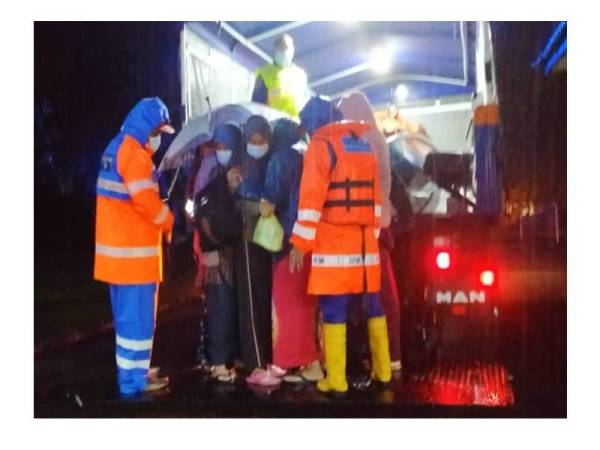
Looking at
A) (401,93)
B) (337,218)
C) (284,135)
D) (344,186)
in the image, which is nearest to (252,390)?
(337,218)

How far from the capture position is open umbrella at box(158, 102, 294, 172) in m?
3.10

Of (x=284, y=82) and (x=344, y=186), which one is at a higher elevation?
(x=284, y=82)

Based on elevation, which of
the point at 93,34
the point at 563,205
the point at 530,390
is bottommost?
the point at 530,390

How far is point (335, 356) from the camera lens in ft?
10.1

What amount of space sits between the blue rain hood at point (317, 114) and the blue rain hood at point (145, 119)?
20.5 inches

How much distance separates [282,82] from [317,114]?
184 mm

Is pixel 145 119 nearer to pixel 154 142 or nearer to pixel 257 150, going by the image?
pixel 154 142

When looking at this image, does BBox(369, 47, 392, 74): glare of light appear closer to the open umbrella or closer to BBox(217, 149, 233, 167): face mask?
the open umbrella

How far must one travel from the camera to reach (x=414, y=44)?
310 cm

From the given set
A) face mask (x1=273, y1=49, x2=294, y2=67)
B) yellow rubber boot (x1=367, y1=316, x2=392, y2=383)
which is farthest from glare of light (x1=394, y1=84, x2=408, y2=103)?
yellow rubber boot (x1=367, y1=316, x2=392, y2=383)
